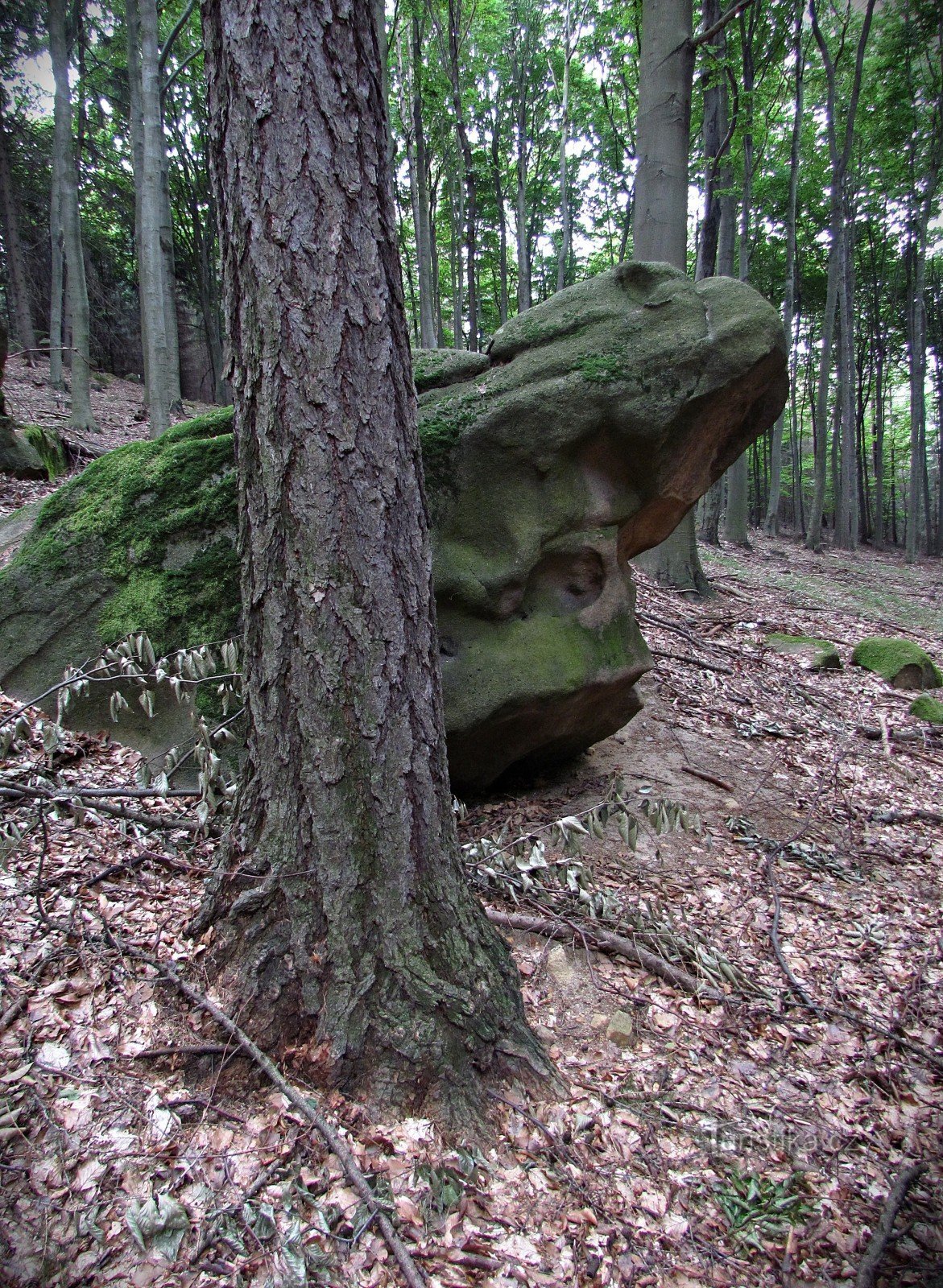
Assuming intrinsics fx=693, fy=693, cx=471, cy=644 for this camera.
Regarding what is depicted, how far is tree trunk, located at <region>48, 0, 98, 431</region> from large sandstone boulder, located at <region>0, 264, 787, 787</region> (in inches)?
334

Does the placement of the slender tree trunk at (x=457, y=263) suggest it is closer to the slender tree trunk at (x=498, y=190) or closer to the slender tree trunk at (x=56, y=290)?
the slender tree trunk at (x=498, y=190)

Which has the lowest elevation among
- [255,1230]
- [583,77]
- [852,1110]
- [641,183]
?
[852,1110]

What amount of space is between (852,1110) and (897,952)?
3.77ft

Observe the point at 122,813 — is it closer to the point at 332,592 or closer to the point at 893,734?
the point at 332,592

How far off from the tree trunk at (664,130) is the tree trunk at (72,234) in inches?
342

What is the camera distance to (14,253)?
57.4ft

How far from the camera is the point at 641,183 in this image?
7598mm

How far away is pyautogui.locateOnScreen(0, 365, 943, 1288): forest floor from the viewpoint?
5.92ft

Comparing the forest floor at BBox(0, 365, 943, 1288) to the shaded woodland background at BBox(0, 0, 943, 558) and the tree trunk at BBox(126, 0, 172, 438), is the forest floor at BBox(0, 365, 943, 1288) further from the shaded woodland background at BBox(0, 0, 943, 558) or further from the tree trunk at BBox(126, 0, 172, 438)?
the shaded woodland background at BBox(0, 0, 943, 558)

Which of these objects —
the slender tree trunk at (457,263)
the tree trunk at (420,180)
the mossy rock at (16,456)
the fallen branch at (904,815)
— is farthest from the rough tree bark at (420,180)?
the fallen branch at (904,815)

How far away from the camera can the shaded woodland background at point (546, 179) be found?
1190 centimetres

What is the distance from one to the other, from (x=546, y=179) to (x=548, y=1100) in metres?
26.6

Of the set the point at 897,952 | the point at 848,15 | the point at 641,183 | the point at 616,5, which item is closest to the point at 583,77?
the point at 848,15

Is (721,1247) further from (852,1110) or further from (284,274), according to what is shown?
(284,274)
